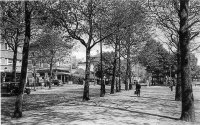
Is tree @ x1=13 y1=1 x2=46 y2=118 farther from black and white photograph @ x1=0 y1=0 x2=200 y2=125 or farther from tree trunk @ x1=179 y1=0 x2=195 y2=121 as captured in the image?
tree trunk @ x1=179 y1=0 x2=195 y2=121

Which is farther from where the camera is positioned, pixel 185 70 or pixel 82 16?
pixel 82 16

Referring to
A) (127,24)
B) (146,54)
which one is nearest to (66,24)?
(127,24)

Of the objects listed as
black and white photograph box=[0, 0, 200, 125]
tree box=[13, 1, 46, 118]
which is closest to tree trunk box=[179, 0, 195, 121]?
black and white photograph box=[0, 0, 200, 125]

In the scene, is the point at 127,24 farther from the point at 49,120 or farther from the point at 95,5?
the point at 49,120

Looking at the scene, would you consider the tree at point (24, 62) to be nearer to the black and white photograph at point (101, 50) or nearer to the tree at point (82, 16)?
the black and white photograph at point (101, 50)

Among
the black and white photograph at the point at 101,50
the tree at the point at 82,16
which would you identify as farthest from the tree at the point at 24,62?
the tree at the point at 82,16

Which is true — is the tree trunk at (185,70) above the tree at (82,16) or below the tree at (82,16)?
below

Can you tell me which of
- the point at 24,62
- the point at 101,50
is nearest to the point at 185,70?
the point at 24,62

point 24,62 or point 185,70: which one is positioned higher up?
point 24,62

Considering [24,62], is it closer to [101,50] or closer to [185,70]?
[185,70]

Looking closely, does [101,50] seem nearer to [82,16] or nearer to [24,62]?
[82,16]

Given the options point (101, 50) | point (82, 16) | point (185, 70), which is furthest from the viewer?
point (101, 50)

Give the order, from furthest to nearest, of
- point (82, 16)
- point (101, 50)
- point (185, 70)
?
1. point (101, 50)
2. point (82, 16)
3. point (185, 70)

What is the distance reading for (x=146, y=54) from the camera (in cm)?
4372
